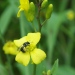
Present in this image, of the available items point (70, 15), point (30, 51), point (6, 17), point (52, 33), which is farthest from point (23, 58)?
point (70, 15)

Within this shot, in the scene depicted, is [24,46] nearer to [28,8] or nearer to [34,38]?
[34,38]

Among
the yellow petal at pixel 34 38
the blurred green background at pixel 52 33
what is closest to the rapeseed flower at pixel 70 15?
the blurred green background at pixel 52 33

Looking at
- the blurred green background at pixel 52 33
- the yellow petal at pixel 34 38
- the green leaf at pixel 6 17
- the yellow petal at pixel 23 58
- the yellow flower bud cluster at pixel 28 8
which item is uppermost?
the yellow flower bud cluster at pixel 28 8

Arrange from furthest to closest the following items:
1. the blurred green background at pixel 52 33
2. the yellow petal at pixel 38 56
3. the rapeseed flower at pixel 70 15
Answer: the rapeseed flower at pixel 70 15
the blurred green background at pixel 52 33
the yellow petal at pixel 38 56

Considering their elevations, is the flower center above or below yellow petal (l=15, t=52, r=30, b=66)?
above

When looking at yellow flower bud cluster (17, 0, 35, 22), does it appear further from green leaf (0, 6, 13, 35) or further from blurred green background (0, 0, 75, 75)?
green leaf (0, 6, 13, 35)

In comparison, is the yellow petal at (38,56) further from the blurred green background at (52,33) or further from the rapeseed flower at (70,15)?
the rapeseed flower at (70,15)

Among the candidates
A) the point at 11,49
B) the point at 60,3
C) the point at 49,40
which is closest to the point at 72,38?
the point at 49,40

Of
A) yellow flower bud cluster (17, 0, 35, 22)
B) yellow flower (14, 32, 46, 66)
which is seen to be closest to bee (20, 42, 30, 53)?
yellow flower (14, 32, 46, 66)
